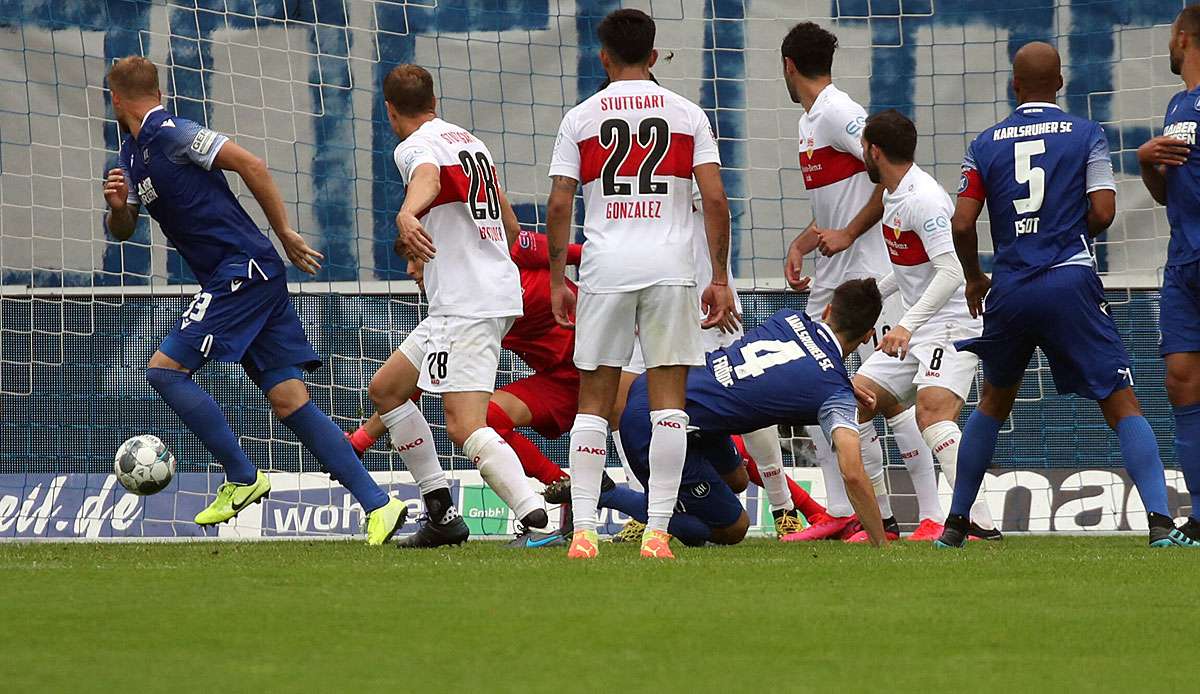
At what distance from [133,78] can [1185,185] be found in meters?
4.14

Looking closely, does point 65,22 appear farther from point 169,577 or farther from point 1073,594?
point 1073,594

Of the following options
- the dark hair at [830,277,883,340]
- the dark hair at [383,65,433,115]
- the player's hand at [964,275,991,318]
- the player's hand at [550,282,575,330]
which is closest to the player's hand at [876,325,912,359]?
the dark hair at [830,277,883,340]

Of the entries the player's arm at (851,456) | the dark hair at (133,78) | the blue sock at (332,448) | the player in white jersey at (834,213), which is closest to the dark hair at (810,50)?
the player in white jersey at (834,213)

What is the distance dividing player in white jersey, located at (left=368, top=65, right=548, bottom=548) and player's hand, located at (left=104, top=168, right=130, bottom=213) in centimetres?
113

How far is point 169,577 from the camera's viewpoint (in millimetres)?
4789

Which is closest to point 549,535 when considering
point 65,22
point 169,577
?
point 169,577

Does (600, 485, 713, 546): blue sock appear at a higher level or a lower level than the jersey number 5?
lower

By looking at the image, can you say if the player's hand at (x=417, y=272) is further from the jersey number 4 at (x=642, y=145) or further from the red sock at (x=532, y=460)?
the jersey number 4 at (x=642, y=145)

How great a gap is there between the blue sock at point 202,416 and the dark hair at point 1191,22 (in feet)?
13.3

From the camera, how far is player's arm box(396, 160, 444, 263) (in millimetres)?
5699

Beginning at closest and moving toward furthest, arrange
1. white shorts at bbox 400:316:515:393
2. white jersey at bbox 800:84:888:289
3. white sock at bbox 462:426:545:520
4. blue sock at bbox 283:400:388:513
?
white sock at bbox 462:426:545:520, white shorts at bbox 400:316:515:393, blue sock at bbox 283:400:388:513, white jersey at bbox 800:84:888:289

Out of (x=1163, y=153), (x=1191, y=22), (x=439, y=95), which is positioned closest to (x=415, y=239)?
(x=1163, y=153)

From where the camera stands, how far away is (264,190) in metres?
6.73

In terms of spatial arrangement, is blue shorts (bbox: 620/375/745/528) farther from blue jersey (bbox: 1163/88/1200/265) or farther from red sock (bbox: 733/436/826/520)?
blue jersey (bbox: 1163/88/1200/265)
